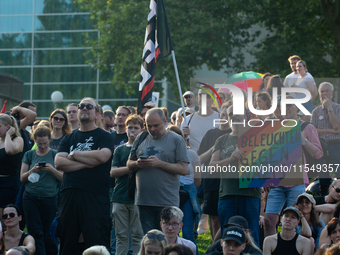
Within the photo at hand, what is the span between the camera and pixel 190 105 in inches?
376

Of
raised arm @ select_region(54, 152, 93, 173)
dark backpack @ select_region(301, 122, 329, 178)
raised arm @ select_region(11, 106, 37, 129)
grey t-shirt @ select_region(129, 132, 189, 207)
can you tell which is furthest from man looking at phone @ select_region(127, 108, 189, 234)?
raised arm @ select_region(11, 106, 37, 129)

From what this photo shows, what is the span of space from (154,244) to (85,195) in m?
1.11

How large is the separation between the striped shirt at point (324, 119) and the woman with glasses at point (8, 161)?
446 cm

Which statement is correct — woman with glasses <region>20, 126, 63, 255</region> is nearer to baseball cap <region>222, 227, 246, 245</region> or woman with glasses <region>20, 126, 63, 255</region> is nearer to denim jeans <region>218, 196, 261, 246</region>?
denim jeans <region>218, 196, 261, 246</region>

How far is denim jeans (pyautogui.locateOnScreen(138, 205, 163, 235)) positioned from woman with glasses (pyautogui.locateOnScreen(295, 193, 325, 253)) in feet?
5.74

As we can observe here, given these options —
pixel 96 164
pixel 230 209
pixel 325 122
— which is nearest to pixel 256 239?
pixel 230 209

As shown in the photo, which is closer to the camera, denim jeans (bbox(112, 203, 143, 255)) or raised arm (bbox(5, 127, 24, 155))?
denim jeans (bbox(112, 203, 143, 255))

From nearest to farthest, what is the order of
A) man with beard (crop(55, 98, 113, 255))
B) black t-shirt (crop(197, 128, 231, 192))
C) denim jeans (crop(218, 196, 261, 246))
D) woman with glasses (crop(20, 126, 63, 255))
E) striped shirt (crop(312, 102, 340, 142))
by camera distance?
man with beard (crop(55, 98, 113, 255))
denim jeans (crop(218, 196, 261, 246))
woman with glasses (crop(20, 126, 63, 255))
black t-shirt (crop(197, 128, 231, 192))
striped shirt (crop(312, 102, 340, 142))

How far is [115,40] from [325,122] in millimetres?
16307

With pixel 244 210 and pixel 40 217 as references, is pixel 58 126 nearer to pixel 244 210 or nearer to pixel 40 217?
pixel 40 217

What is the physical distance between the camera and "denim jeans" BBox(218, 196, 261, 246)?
20.2 ft

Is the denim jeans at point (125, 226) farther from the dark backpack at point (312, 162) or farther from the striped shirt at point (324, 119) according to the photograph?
the striped shirt at point (324, 119)

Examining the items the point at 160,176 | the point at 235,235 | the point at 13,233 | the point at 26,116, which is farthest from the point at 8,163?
the point at 235,235

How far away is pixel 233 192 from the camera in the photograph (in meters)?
6.20
